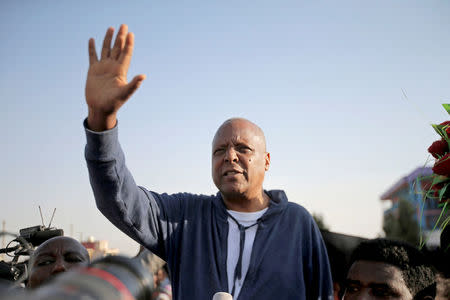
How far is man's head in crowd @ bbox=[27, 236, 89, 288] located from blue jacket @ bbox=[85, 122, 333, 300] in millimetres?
851

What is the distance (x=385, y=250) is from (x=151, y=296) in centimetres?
251

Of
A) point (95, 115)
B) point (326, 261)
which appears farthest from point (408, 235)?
point (95, 115)

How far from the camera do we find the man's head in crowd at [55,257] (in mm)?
3664

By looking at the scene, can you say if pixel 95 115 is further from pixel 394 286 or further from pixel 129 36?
pixel 394 286

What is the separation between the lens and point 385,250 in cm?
313

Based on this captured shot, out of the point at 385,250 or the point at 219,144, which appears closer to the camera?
the point at 385,250

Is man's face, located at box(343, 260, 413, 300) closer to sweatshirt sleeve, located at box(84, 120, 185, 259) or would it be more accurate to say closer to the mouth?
the mouth

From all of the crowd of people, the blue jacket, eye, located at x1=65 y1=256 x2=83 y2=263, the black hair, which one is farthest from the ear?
eye, located at x1=65 y1=256 x2=83 y2=263

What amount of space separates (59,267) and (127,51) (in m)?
2.11

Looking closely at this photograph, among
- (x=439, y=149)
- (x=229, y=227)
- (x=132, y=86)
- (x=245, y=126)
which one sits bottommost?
(x=229, y=227)

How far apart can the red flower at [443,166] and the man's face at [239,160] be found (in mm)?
1288

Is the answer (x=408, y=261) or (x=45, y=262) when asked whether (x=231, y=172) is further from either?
(x=45, y=262)

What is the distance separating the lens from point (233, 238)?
11.1ft

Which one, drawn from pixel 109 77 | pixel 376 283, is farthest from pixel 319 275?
pixel 109 77
